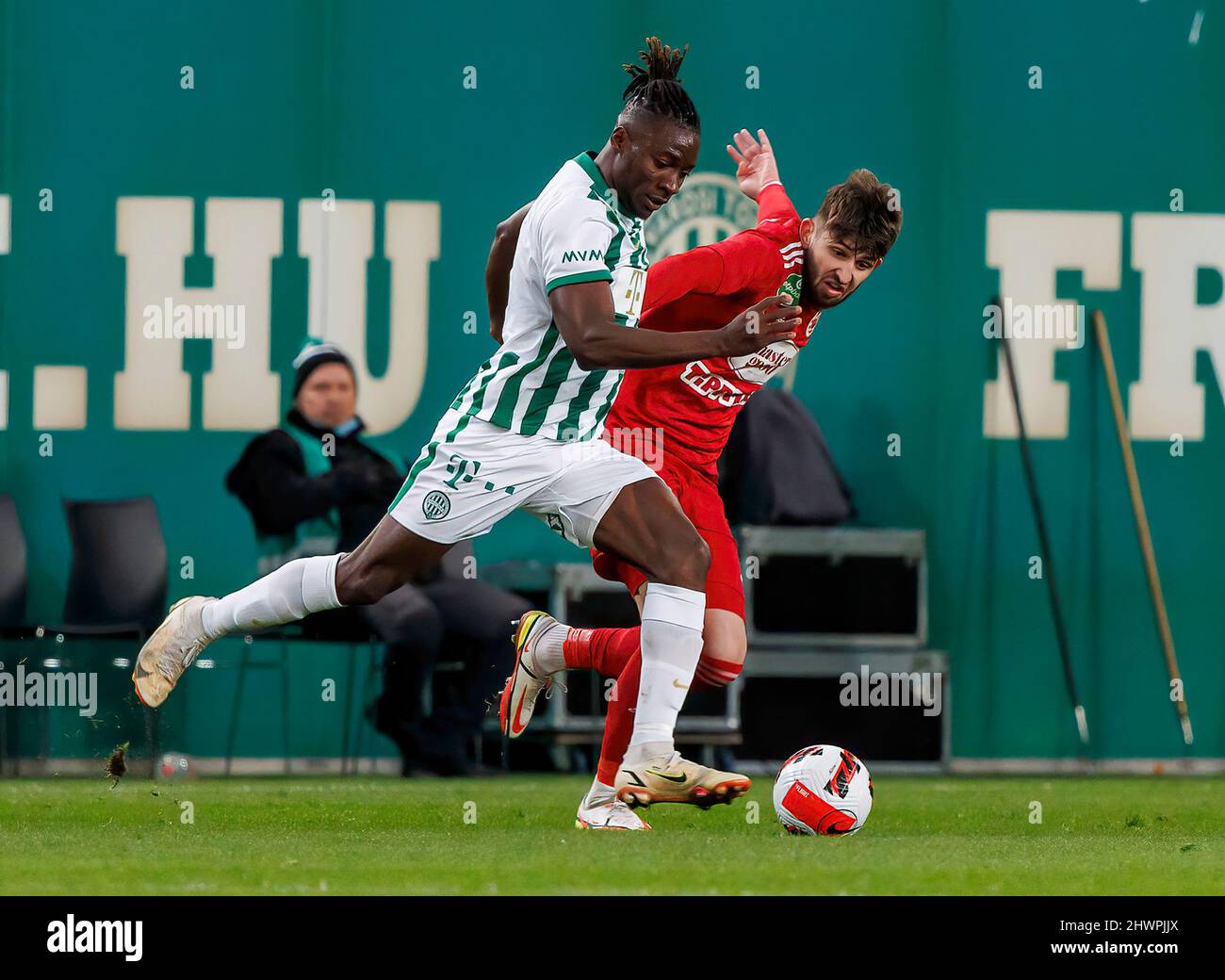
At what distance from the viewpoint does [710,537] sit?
6.09 meters

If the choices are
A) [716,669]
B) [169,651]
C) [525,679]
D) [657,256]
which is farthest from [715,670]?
[657,256]

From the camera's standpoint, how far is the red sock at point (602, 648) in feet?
19.6

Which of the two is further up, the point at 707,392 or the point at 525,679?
the point at 707,392

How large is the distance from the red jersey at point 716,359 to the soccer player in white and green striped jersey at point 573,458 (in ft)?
1.32

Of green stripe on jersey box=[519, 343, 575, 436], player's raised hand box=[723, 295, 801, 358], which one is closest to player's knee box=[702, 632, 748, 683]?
green stripe on jersey box=[519, 343, 575, 436]

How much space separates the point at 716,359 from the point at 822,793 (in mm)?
1383

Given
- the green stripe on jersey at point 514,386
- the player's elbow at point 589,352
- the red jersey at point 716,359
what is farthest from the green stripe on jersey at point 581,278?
the red jersey at point 716,359

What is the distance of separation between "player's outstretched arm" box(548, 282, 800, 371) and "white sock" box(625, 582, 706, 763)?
68 cm

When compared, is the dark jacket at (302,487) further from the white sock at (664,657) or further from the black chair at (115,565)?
the white sock at (664,657)

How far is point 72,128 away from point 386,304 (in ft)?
6.53

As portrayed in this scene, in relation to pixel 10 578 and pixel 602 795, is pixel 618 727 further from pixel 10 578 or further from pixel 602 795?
pixel 10 578

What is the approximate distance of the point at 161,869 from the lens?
458 centimetres

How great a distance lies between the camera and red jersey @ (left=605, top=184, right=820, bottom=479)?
5.93 m
